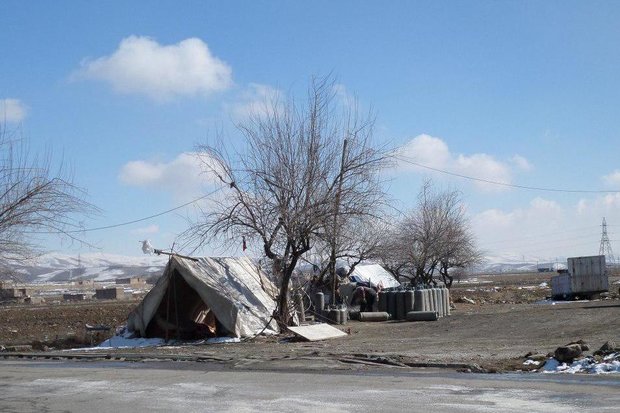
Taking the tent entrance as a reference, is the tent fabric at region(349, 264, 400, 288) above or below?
above

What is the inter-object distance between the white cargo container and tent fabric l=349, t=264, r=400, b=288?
32.7ft

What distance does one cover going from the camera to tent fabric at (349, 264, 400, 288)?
1947 inches

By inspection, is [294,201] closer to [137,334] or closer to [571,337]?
[137,334]

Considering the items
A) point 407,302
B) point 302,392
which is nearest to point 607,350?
point 302,392

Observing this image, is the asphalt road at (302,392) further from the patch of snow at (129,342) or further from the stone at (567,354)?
the patch of snow at (129,342)

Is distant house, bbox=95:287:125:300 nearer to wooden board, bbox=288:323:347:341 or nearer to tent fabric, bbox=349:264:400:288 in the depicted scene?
tent fabric, bbox=349:264:400:288

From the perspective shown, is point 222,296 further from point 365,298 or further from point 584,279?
point 584,279

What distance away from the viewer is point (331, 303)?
3466cm

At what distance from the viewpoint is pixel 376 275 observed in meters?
52.2

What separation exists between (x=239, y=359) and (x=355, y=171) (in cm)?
1153

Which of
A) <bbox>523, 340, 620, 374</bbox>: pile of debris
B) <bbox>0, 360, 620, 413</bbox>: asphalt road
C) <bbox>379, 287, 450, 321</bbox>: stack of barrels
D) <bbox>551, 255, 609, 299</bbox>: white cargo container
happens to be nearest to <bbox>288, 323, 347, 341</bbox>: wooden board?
<bbox>0, 360, 620, 413</bbox>: asphalt road

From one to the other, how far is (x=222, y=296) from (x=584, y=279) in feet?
94.9

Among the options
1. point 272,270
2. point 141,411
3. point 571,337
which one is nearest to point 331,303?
point 272,270

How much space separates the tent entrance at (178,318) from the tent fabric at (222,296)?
0.24m
